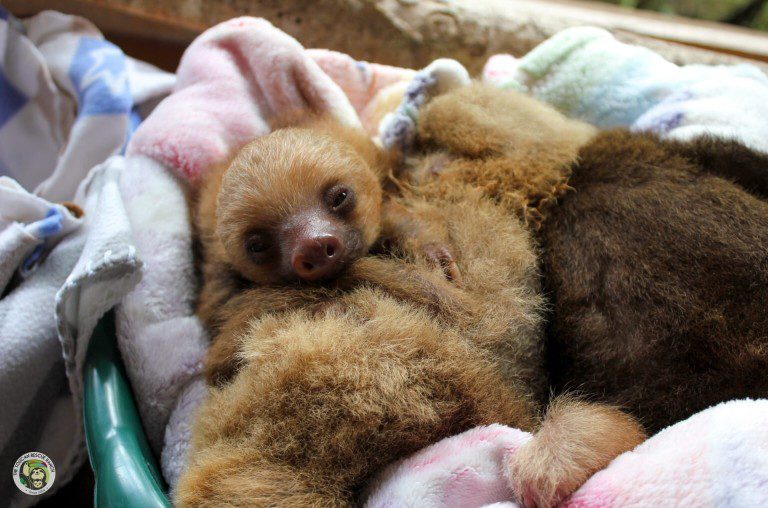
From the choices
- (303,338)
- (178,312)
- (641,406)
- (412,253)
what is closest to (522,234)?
(412,253)

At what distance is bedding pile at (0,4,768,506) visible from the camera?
29.6 inches

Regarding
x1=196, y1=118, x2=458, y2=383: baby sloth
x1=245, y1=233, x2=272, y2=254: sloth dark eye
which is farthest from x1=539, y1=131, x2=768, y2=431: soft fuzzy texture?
x1=245, y1=233, x2=272, y2=254: sloth dark eye

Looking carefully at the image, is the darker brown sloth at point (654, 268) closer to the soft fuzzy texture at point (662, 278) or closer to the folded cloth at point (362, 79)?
the soft fuzzy texture at point (662, 278)

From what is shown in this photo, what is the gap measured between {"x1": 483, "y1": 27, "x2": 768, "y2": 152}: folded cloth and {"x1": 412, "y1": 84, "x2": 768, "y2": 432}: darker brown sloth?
163mm

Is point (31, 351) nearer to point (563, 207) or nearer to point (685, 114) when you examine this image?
point (563, 207)

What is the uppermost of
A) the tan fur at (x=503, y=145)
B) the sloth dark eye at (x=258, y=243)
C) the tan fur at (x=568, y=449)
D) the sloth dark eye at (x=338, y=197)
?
the tan fur at (x=503, y=145)

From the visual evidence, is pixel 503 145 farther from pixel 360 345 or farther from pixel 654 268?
pixel 360 345

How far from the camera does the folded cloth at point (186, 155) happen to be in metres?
1.15

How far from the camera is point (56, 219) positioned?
132cm

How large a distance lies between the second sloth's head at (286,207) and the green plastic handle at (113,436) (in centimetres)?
30

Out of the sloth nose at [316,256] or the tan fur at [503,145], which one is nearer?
the sloth nose at [316,256]

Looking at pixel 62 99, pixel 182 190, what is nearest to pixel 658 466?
pixel 182 190

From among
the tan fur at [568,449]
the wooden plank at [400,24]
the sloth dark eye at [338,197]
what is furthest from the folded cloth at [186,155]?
the tan fur at [568,449]

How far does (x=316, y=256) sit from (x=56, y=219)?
2.25 feet
